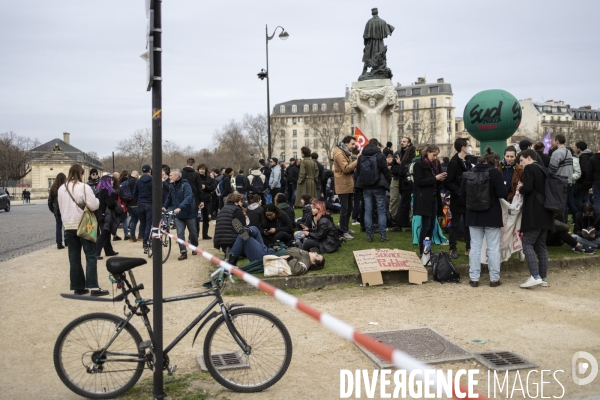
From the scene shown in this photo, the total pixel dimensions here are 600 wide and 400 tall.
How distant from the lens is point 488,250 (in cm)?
869

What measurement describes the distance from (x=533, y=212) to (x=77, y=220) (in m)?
6.60

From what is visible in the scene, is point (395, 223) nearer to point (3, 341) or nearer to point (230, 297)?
point (230, 297)

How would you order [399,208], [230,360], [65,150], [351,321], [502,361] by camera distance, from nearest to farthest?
[230,360] < [502,361] < [351,321] < [399,208] < [65,150]

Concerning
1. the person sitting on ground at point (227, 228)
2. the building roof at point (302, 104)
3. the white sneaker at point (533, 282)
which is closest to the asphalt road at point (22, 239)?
the person sitting on ground at point (227, 228)

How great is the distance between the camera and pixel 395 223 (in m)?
13.5

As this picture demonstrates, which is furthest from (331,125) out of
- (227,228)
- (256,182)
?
(227,228)

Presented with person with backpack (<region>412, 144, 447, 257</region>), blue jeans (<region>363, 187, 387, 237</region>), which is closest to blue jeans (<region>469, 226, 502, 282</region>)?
person with backpack (<region>412, 144, 447, 257</region>)

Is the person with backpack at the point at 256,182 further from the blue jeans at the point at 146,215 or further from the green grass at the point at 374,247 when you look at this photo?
the green grass at the point at 374,247

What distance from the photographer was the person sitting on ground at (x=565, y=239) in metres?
10.6

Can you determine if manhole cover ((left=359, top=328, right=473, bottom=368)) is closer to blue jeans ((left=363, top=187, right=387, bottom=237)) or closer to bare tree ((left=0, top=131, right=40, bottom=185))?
blue jeans ((left=363, top=187, right=387, bottom=237))

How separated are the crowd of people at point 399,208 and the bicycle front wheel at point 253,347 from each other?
13.5 feet

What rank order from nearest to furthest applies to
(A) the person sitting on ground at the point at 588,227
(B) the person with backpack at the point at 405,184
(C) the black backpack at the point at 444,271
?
1. (C) the black backpack at the point at 444,271
2. (A) the person sitting on ground at the point at 588,227
3. (B) the person with backpack at the point at 405,184

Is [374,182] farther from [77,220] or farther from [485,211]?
[77,220]

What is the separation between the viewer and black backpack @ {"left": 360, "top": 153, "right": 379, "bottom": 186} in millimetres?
11023
